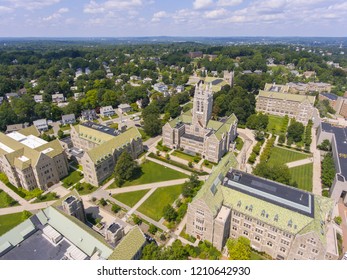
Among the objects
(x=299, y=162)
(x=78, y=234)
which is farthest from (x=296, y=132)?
(x=78, y=234)

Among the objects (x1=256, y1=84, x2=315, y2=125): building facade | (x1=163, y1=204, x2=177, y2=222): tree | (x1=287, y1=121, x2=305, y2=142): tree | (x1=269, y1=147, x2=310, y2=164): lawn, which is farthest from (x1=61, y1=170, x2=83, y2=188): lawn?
(x1=256, y1=84, x2=315, y2=125): building facade

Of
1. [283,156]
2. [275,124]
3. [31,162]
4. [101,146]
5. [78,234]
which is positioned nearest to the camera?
[78,234]

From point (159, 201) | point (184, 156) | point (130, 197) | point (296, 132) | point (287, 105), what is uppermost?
point (287, 105)

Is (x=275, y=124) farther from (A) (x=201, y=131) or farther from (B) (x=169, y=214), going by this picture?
(B) (x=169, y=214)

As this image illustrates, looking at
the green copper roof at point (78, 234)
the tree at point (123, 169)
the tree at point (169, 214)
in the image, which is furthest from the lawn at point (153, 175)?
the green copper roof at point (78, 234)

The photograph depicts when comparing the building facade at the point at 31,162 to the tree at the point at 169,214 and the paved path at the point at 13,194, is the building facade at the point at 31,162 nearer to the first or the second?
the paved path at the point at 13,194
